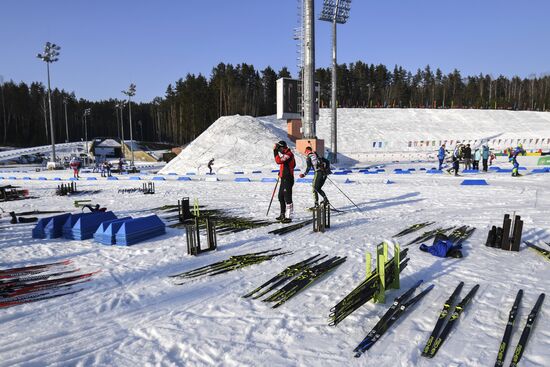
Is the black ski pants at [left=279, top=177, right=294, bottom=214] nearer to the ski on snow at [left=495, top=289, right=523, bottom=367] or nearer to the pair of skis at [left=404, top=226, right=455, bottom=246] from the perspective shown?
the pair of skis at [left=404, top=226, right=455, bottom=246]

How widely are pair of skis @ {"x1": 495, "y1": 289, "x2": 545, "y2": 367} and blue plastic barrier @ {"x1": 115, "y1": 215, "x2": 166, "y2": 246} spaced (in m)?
6.13

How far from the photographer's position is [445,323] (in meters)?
3.47

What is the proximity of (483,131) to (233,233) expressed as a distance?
193 ft

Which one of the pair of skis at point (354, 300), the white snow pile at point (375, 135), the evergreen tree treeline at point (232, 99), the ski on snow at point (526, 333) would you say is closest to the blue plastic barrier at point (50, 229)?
the pair of skis at point (354, 300)

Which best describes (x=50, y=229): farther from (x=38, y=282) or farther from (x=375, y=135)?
(x=375, y=135)

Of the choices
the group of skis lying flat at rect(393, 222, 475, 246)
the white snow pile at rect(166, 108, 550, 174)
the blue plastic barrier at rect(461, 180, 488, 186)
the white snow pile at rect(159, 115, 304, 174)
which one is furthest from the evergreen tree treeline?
the group of skis lying flat at rect(393, 222, 475, 246)

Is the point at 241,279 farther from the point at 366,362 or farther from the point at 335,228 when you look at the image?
the point at 335,228

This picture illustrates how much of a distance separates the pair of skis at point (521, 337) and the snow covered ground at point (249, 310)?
2.3 inches

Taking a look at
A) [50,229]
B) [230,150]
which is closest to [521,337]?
[50,229]

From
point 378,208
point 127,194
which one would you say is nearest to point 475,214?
point 378,208

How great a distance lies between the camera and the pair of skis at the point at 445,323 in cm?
304

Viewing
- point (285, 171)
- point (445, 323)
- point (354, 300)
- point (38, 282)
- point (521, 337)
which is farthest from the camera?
point (285, 171)

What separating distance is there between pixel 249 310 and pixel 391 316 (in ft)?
5.18

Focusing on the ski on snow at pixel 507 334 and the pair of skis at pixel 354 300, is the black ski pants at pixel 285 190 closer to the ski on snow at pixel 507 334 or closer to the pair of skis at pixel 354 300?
the pair of skis at pixel 354 300
